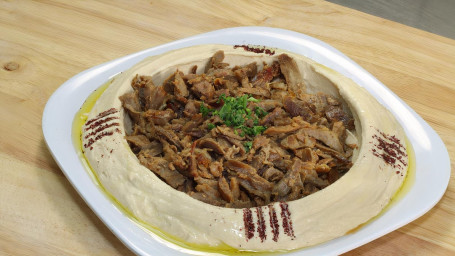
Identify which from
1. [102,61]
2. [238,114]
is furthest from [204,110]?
[102,61]

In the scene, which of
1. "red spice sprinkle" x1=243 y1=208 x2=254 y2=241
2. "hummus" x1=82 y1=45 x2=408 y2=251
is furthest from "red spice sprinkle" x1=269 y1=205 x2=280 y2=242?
"red spice sprinkle" x1=243 y1=208 x2=254 y2=241

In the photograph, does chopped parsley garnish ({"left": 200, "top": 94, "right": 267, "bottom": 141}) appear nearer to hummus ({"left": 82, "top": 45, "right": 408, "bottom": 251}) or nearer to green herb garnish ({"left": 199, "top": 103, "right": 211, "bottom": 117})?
green herb garnish ({"left": 199, "top": 103, "right": 211, "bottom": 117})

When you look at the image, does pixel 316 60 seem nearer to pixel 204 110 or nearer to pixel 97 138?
pixel 204 110

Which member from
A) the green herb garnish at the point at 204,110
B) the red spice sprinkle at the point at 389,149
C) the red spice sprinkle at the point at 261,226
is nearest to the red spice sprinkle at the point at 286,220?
the red spice sprinkle at the point at 261,226

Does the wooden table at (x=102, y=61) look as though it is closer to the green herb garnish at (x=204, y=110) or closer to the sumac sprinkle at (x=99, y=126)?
the sumac sprinkle at (x=99, y=126)

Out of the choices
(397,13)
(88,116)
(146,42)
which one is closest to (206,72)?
(88,116)
